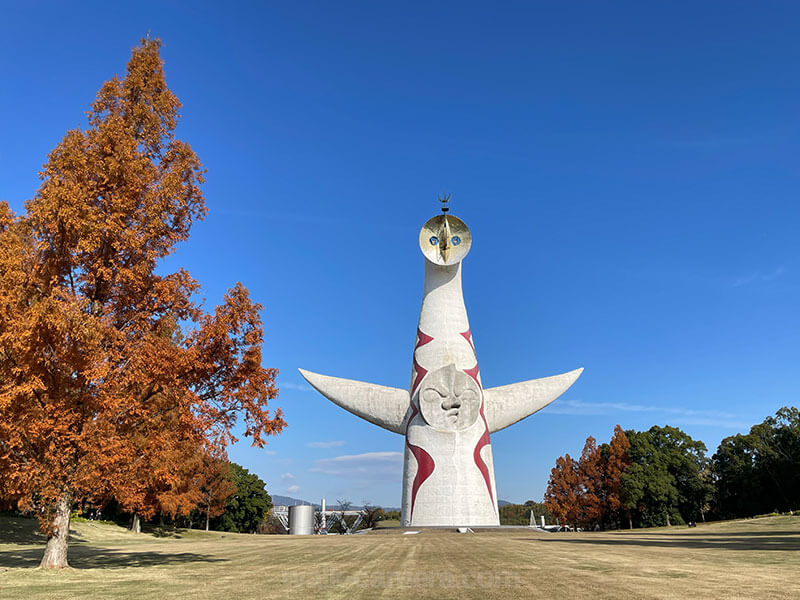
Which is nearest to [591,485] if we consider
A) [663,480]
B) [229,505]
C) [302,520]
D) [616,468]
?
[616,468]

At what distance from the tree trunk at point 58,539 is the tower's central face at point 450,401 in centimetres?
2177

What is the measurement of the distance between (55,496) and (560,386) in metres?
30.3

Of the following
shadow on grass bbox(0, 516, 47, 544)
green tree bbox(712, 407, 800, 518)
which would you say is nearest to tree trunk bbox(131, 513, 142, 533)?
shadow on grass bbox(0, 516, 47, 544)

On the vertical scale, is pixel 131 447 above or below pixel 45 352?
below

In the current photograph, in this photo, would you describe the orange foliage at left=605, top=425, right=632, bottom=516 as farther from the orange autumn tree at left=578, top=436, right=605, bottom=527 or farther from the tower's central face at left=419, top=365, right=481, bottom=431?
the tower's central face at left=419, top=365, right=481, bottom=431

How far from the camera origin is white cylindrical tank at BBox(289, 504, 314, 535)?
45312 mm

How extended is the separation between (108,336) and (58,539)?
13.2 ft

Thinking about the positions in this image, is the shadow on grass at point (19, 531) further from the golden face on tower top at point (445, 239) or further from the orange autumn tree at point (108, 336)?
the golden face on tower top at point (445, 239)

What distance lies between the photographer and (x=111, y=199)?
11547 millimetres

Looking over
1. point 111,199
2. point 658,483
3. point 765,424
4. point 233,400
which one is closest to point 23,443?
point 233,400

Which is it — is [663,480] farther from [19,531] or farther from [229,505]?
[19,531]

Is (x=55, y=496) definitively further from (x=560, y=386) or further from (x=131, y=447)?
(x=560, y=386)

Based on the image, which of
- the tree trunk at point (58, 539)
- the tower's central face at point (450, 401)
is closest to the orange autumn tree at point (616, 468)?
the tower's central face at point (450, 401)

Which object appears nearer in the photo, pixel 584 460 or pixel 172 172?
pixel 172 172
